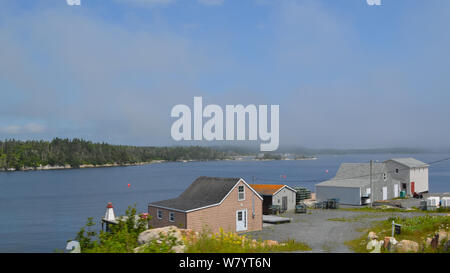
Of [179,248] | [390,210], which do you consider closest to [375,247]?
[179,248]

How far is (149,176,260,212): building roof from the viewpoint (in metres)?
30.5

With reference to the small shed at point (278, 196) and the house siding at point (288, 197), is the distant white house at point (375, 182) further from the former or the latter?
the small shed at point (278, 196)

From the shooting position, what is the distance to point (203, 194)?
106ft

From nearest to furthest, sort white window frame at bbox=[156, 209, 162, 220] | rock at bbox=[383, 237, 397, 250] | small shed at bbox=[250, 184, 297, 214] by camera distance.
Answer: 1. rock at bbox=[383, 237, 397, 250]
2. white window frame at bbox=[156, 209, 162, 220]
3. small shed at bbox=[250, 184, 297, 214]

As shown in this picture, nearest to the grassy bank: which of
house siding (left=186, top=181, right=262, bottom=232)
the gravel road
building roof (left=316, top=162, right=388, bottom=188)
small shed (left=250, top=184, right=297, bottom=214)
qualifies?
the gravel road

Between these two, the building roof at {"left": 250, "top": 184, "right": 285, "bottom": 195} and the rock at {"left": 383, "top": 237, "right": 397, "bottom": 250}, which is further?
the building roof at {"left": 250, "top": 184, "right": 285, "bottom": 195}

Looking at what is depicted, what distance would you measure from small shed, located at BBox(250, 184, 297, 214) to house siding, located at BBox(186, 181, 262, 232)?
8856 millimetres

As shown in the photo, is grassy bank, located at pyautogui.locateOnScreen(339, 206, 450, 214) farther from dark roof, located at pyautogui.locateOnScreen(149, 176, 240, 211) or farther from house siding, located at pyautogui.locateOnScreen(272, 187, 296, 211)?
dark roof, located at pyautogui.locateOnScreen(149, 176, 240, 211)

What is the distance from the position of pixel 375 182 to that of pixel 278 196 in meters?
16.4

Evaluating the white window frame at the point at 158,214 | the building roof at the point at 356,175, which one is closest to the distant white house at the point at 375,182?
the building roof at the point at 356,175

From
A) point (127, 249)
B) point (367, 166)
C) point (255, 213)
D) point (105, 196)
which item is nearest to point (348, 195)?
point (367, 166)

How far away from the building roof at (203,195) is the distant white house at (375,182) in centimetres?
2256
